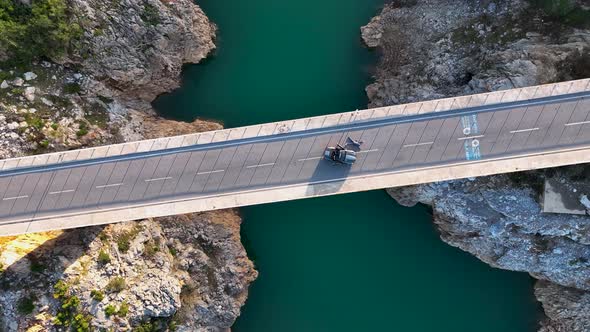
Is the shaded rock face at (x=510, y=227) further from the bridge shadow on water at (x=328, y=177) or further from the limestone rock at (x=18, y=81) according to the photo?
the limestone rock at (x=18, y=81)

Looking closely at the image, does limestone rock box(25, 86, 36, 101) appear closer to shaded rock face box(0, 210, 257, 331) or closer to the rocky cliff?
shaded rock face box(0, 210, 257, 331)

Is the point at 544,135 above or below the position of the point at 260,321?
above

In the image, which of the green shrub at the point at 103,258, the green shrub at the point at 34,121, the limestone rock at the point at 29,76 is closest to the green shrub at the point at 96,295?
the green shrub at the point at 103,258

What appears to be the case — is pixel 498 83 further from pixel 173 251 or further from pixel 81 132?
pixel 81 132

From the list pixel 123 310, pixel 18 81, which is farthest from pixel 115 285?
pixel 18 81

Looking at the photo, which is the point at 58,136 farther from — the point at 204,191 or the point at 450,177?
the point at 450,177

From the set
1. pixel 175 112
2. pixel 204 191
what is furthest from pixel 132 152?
pixel 175 112
